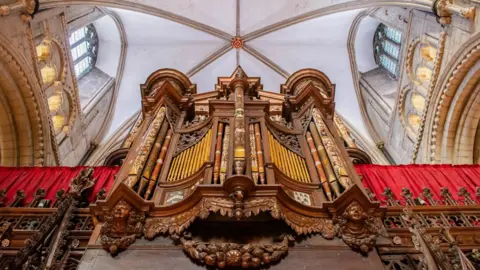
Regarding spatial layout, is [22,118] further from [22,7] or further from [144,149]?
[144,149]

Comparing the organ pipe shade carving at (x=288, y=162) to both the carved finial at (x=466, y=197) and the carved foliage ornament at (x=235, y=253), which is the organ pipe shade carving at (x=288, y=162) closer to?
the carved foliage ornament at (x=235, y=253)

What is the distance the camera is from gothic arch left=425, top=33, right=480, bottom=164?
8.31 metres

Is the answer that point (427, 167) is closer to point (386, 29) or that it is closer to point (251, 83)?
point (251, 83)

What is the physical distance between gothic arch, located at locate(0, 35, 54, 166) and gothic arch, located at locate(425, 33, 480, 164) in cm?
882

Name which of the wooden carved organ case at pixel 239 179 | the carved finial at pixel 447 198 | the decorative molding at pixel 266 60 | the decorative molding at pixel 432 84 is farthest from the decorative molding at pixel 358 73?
the carved finial at pixel 447 198

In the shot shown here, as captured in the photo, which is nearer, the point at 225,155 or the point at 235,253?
the point at 235,253

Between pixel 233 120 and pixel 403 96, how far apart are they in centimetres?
718

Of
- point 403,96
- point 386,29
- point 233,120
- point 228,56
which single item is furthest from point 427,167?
point 228,56

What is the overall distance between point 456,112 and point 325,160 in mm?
5074

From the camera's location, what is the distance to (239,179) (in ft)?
13.2

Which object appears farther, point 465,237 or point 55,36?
point 55,36

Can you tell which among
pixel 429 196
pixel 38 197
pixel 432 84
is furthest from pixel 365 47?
pixel 38 197

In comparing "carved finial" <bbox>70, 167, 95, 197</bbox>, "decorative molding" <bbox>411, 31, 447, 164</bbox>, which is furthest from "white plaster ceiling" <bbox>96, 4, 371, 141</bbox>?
"carved finial" <bbox>70, 167, 95, 197</bbox>

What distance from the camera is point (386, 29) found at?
13672 millimetres
